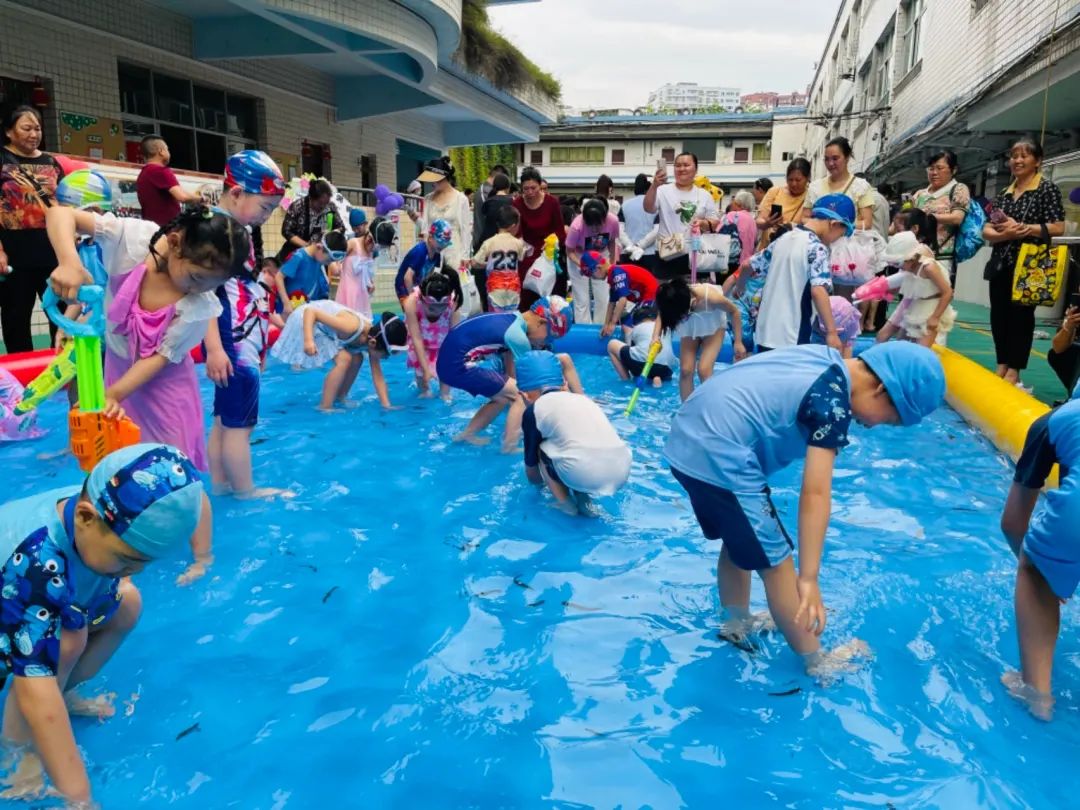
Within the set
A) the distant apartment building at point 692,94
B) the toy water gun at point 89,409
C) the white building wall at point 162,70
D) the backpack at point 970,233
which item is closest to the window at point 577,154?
the white building wall at point 162,70

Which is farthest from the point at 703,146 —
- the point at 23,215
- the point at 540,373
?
the point at 540,373

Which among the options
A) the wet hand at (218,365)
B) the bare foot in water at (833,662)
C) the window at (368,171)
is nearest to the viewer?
the bare foot in water at (833,662)

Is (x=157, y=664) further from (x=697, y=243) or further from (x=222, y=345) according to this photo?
(x=697, y=243)

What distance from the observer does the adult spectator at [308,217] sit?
23.2ft

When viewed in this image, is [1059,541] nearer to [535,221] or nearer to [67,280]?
[67,280]

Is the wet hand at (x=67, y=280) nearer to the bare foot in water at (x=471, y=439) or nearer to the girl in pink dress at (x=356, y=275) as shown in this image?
the bare foot in water at (x=471, y=439)

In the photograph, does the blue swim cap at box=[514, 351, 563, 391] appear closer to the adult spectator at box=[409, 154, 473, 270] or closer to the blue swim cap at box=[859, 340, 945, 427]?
the blue swim cap at box=[859, 340, 945, 427]

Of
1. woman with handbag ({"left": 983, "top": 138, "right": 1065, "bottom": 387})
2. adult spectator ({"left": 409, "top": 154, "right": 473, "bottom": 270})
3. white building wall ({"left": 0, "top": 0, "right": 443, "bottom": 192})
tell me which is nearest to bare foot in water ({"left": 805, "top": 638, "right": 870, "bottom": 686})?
woman with handbag ({"left": 983, "top": 138, "right": 1065, "bottom": 387})

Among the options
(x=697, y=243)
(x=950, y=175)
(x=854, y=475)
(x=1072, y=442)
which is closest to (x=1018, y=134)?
(x=950, y=175)

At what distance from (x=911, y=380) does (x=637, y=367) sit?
5.00 metres

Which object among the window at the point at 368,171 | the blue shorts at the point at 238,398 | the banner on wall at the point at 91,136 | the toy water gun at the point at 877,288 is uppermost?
the window at the point at 368,171

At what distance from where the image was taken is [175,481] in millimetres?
1832

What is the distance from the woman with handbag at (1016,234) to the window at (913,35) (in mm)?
14282

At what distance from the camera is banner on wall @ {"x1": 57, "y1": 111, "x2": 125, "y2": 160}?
9.50 m
